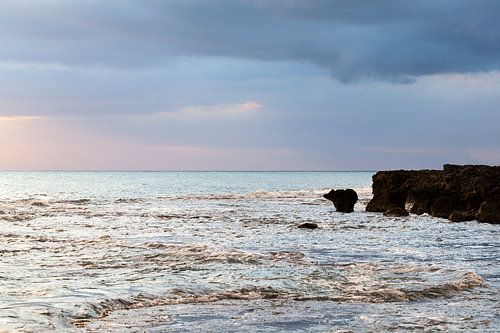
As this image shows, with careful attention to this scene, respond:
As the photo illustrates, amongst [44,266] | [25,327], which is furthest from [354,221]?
[25,327]

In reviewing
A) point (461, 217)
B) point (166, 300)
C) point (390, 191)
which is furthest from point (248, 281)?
point (390, 191)

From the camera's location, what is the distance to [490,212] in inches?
1081

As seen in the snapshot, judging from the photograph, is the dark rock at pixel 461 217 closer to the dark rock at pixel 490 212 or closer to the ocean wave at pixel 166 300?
the dark rock at pixel 490 212

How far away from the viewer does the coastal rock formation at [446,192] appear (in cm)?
2905

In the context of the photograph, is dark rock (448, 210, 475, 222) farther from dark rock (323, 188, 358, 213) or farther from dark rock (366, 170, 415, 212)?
dark rock (323, 188, 358, 213)

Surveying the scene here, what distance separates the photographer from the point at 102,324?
837 centimetres

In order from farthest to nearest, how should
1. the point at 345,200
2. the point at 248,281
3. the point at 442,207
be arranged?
the point at 345,200 → the point at 442,207 → the point at 248,281

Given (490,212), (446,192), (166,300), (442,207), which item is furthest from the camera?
(446,192)

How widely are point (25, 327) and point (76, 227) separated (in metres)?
18.5

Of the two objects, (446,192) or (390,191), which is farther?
(390,191)

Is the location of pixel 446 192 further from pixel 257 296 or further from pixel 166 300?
pixel 166 300

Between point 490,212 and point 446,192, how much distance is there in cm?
631

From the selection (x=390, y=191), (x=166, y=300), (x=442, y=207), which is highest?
(x=390, y=191)

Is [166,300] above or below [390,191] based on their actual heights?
below
